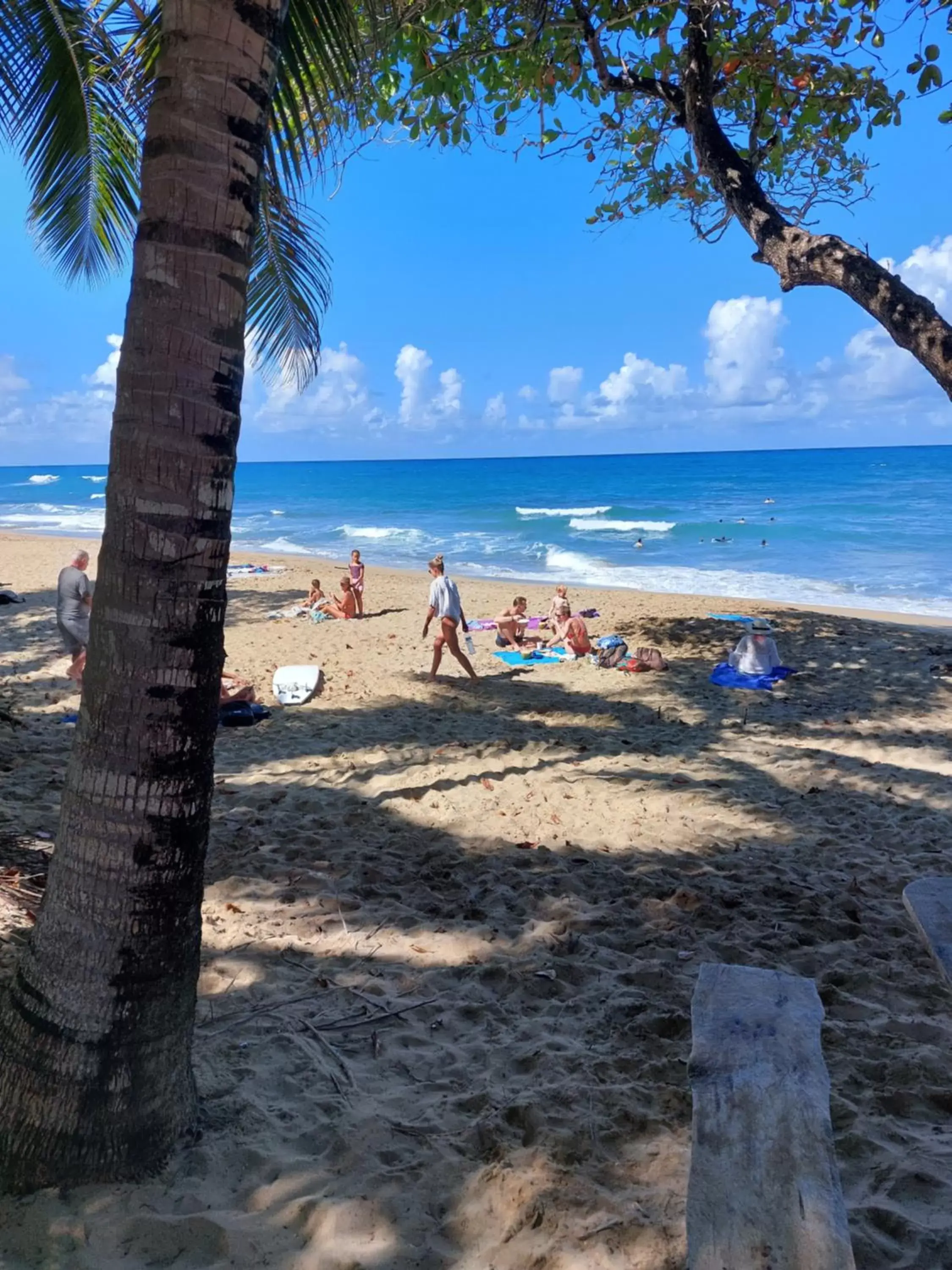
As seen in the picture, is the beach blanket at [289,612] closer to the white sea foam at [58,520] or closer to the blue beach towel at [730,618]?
the blue beach towel at [730,618]

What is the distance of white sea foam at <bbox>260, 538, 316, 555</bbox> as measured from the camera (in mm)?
28328

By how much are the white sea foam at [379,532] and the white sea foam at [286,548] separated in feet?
10.7

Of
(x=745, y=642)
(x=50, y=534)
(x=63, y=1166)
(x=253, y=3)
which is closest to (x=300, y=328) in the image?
(x=253, y=3)

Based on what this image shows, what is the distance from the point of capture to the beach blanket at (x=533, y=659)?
1054 cm

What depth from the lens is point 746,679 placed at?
9219 millimetres

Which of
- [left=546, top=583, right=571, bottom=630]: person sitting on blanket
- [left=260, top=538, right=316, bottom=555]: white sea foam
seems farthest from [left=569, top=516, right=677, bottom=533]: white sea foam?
[left=546, top=583, right=571, bottom=630]: person sitting on blanket

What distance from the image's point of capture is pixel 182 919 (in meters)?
2.06

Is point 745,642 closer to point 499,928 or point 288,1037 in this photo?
point 499,928

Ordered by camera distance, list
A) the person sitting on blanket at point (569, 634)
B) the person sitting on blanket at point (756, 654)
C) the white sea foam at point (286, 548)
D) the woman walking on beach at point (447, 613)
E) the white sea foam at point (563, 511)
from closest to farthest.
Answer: the woman walking on beach at point (447, 613)
the person sitting on blanket at point (756, 654)
the person sitting on blanket at point (569, 634)
the white sea foam at point (286, 548)
the white sea foam at point (563, 511)

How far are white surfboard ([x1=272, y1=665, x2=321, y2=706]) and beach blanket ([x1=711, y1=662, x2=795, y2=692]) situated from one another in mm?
4405

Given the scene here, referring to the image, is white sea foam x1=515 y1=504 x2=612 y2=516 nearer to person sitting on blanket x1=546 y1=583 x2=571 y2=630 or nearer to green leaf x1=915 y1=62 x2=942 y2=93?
person sitting on blanket x1=546 y1=583 x2=571 y2=630

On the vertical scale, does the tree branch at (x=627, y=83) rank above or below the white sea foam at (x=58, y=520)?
above

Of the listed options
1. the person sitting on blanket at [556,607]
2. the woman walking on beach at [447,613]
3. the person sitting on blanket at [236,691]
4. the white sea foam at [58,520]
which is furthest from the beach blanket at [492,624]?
the white sea foam at [58,520]

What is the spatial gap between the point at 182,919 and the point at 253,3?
84.7 inches
